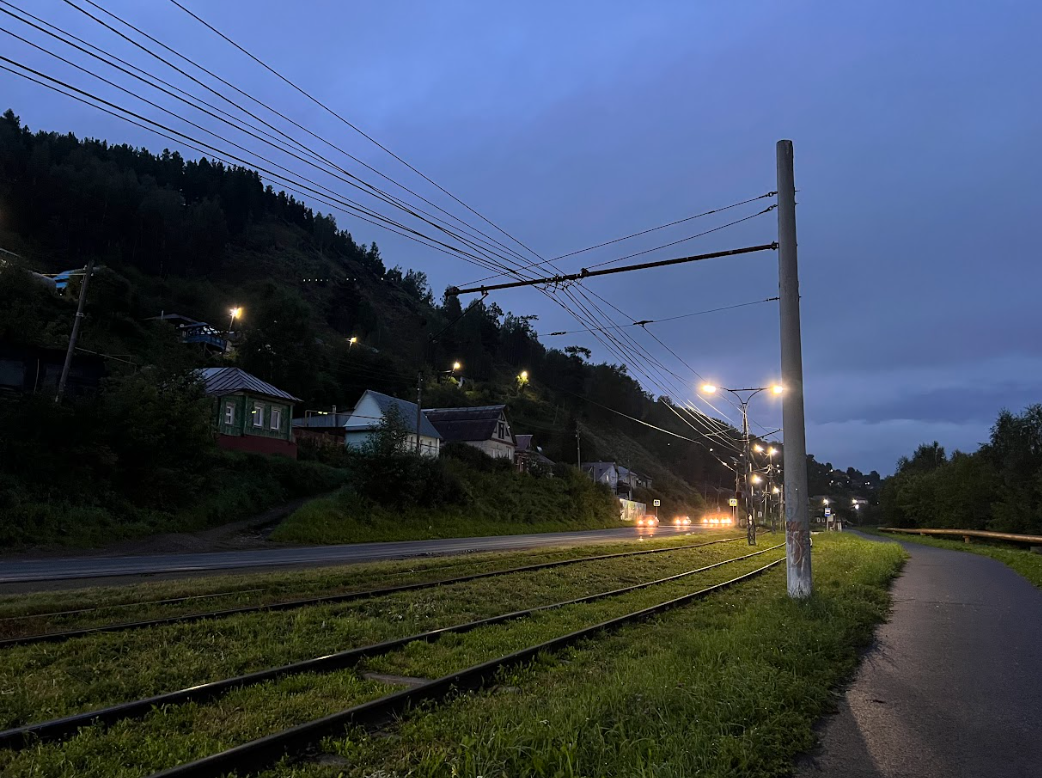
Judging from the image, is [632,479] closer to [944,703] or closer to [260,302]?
[260,302]

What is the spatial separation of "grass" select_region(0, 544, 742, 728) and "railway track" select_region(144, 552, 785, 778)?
2221 millimetres

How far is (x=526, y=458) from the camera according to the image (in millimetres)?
73438

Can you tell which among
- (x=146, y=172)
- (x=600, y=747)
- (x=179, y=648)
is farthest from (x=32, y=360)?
(x=146, y=172)

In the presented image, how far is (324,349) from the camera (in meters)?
94.7

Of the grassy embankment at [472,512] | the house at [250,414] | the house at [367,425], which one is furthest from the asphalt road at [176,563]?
the house at [367,425]

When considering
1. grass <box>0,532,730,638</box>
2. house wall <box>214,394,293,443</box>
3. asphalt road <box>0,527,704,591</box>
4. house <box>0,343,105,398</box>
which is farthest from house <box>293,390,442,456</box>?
grass <box>0,532,730,638</box>

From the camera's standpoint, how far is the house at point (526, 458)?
203 ft

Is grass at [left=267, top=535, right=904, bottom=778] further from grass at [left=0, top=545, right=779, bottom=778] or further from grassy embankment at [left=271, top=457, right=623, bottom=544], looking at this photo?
grassy embankment at [left=271, top=457, right=623, bottom=544]

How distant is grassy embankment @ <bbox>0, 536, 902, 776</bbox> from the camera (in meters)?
4.61

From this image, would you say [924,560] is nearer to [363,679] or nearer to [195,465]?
[363,679]

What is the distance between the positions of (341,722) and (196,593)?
902 centimetres

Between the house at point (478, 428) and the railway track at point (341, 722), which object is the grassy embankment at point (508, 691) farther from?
the house at point (478, 428)

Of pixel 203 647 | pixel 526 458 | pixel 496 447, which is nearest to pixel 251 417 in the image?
pixel 496 447

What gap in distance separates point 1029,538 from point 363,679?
33.2 m
